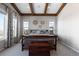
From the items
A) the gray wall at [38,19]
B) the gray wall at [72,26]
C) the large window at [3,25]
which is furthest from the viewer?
the gray wall at [38,19]

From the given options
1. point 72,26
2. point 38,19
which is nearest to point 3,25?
point 72,26

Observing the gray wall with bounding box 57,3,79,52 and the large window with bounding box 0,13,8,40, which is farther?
the large window with bounding box 0,13,8,40

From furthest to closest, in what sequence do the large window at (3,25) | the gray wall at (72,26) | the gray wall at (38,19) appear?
the gray wall at (38,19) → the large window at (3,25) → the gray wall at (72,26)

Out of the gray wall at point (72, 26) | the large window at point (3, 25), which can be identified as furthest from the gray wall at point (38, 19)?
the large window at point (3, 25)

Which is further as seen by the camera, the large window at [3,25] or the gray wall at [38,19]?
the gray wall at [38,19]

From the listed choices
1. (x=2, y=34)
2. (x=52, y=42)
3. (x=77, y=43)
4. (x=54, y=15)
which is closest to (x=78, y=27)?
(x=77, y=43)

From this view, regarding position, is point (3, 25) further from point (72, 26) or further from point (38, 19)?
point (38, 19)

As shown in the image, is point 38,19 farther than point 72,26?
Yes

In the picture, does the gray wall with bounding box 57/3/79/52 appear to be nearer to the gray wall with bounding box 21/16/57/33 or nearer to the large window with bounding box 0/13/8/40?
the large window with bounding box 0/13/8/40

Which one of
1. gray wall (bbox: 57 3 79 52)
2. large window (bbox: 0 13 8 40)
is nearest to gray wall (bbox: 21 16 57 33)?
gray wall (bbox: 57 3 79 52)

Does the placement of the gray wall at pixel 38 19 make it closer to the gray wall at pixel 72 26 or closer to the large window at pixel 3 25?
the gray wall at pixel 72 26

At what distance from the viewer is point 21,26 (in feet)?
41.4

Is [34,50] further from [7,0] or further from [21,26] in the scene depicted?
[21,26]

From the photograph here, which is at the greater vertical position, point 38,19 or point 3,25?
point 38,19
